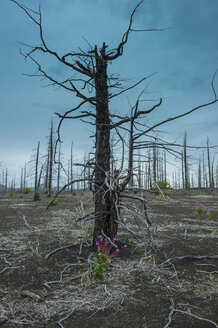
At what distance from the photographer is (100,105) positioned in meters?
4.69

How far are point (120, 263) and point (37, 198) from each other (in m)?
12.0

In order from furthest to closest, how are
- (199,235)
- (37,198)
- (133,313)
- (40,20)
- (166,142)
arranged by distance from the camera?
(37,198) → (199,235) → (166,142) → (40,20) → (133,313)

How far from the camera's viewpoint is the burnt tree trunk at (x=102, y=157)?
14.7 feet

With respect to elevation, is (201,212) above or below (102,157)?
below

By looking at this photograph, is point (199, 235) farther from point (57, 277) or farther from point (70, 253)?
point (57, 277)

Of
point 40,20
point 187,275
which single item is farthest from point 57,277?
point 40,20

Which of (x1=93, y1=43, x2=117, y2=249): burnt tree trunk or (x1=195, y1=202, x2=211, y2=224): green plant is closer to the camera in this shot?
(x1=93, y1=43, x2=117, y2=249): burnt tree trunk

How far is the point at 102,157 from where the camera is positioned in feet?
15.0

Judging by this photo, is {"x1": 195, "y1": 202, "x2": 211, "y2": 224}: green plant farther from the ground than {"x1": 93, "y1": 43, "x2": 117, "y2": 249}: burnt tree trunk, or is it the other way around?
{"x1": 93, "y1": 43, "x2": 117, "y2": 249}: burnt tree trunk

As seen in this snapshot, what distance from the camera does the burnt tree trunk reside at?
14.7 ft

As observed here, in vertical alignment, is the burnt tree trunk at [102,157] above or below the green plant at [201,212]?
above

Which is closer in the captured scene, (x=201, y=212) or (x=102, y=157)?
(x=102, y=157)

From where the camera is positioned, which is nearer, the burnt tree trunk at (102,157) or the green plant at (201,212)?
the burnt tree trunk at (102,157)

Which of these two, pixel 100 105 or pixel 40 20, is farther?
pixel 100 105
